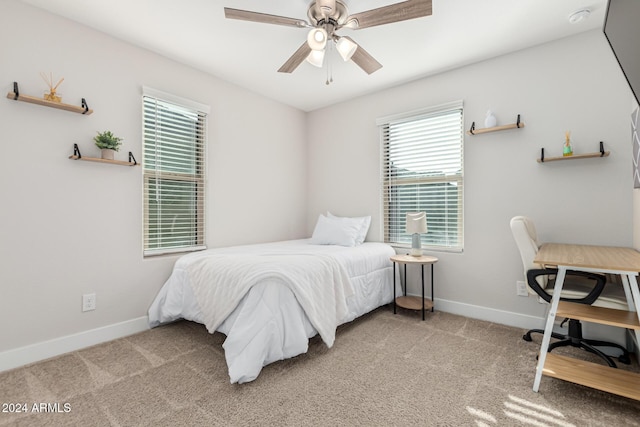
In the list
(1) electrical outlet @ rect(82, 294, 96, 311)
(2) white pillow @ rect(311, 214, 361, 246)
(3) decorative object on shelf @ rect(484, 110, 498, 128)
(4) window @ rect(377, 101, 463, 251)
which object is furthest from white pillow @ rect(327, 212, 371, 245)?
(1) electrical outlet @ rect(82, 294, 96, 311)

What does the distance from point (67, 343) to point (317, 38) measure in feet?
9.67

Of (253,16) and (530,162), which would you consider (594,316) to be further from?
(253,16)

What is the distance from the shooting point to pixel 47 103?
→ 2.15m

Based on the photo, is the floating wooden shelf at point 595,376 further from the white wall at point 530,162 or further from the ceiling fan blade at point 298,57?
the ceiling fan blade at point 298,57

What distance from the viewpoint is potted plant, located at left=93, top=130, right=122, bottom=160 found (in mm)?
2391

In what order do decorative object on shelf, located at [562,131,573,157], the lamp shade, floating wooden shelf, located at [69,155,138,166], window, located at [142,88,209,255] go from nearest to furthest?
floating wooden shelf, located at [69,155,138,166] < decorative object on shelf, located at [562,131,573,157] < window, located at [142,88,209,255] < the lamp shade

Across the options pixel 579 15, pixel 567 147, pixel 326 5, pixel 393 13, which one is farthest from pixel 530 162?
pixel 326 5

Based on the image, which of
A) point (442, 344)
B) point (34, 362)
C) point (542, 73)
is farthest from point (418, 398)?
point (542, 73)

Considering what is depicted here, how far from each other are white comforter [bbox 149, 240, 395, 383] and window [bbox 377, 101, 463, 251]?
943mm

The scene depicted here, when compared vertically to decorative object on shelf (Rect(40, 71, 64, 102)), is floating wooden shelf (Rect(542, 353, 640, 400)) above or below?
below

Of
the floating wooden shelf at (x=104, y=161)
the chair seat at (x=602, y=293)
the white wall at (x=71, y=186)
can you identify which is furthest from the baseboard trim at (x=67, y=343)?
the chair seat at (x=602, y=293)

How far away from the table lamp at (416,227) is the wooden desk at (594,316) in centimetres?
124

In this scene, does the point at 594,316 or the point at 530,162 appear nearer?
the point at 594,316

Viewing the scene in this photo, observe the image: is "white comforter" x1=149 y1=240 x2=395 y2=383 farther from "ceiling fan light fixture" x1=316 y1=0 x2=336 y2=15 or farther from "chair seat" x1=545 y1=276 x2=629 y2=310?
"ceiling fan light fixture" x1=316 y1=0 x2=336 y2=15
